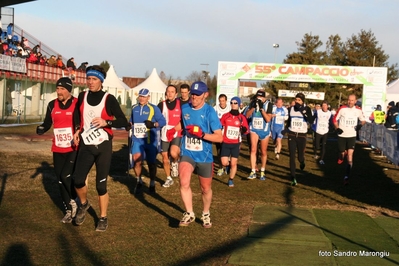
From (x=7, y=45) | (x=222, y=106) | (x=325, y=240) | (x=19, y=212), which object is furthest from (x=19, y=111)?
(x=325, y=240)

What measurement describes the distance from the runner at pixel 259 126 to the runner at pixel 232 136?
1067 mm

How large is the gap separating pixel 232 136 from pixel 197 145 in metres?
4.67

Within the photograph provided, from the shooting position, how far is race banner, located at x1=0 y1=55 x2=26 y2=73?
2773cm

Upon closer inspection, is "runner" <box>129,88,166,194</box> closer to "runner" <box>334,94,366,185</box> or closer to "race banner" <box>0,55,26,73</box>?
"runner" <box>334,94,366,185</box>

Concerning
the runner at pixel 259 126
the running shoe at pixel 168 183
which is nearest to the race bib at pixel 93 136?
the running shoe at pixel 168 183

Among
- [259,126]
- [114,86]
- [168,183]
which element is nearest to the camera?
[168,183]

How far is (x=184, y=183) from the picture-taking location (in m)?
7.95

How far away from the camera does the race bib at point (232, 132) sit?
12586 millimetres

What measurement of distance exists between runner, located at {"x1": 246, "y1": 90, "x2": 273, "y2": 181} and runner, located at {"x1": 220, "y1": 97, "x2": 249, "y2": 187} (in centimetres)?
107

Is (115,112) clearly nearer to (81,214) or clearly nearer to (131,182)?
(81,214)

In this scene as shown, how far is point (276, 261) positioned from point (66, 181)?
3.31 metres

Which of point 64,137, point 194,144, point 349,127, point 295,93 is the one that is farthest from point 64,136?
point 295,93

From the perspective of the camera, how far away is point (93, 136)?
24.7 ft

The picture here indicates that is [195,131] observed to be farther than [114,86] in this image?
No
